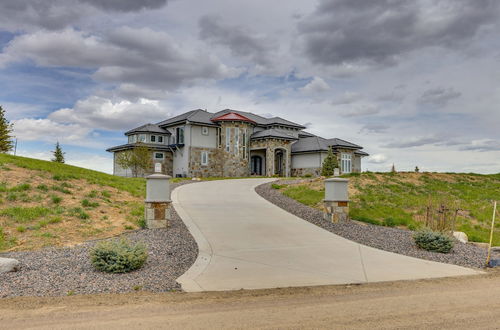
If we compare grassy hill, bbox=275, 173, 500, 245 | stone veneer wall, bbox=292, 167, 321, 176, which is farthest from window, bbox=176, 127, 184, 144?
grassy hill, bbox=275, 173, 500, 245

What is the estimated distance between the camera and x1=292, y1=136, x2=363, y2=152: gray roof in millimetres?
36438

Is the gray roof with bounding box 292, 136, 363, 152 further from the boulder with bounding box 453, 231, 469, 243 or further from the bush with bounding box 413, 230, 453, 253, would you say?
the bush with bounding box 413, 230, 453, 253

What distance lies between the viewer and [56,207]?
12.0 metres

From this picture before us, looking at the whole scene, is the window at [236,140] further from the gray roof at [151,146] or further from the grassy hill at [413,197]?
the grassy hill at [413,197]

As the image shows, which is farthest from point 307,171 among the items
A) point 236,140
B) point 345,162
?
point 236,140

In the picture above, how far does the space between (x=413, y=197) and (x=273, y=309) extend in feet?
43.8

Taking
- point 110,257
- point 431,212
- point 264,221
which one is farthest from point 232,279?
point 431,212

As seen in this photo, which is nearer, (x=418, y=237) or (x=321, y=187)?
(x=418, y=237)

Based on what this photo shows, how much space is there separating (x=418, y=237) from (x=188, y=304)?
7133mm

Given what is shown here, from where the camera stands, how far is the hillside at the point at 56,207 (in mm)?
9906

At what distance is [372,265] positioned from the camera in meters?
7.75

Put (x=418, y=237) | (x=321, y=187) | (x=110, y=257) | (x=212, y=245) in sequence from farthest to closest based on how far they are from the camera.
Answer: (x=321, y=187), (x=418, y=237), (x=212, y=245), (x=110, y=257)

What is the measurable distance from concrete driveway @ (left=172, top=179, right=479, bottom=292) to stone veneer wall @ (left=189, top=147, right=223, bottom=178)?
21.9m

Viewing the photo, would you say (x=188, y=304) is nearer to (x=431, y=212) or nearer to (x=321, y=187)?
(x=431, y=212)
